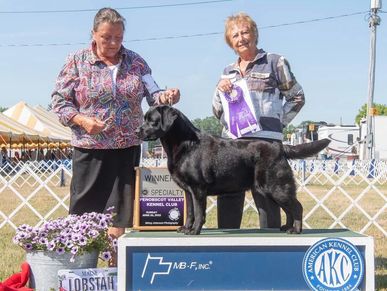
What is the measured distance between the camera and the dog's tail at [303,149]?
2756 mm

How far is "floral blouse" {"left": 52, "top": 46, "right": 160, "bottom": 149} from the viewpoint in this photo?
2785 mm

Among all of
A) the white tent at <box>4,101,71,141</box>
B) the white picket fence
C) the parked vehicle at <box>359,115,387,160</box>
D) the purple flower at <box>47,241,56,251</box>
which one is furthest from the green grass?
the parked vehicle at <box>359,115,387,160</box>

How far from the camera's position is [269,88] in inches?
117

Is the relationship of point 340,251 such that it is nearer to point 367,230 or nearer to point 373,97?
point 367,230

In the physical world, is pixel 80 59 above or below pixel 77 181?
above

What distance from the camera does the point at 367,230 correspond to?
6.05 m

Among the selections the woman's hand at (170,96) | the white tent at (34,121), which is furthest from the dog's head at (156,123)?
the white tent at (34,121)

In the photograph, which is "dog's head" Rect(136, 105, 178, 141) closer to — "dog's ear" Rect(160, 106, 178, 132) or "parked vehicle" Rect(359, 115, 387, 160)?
"dog's ear" Rect(160, 106, 178, 132)

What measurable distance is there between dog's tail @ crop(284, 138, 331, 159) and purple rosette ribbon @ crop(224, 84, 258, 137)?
257mm

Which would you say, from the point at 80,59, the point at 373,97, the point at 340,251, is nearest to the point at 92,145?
the point at 80,59

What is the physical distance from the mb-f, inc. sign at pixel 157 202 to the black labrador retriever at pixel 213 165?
32 centimetres

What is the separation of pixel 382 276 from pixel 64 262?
7.02 ft

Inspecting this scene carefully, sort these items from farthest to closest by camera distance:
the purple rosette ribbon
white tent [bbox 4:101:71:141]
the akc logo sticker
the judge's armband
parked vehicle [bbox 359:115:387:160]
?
parked vehicle [bbox 359:115:387:160], white tent [bbox 4:101:71:141], the purple rosette ribbon, the judge's armband, the akc logo sticker

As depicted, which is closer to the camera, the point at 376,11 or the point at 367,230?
the point at 367,230
